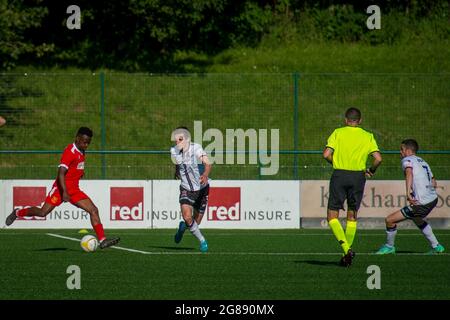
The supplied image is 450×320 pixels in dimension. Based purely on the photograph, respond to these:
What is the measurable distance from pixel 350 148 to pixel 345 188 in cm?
57

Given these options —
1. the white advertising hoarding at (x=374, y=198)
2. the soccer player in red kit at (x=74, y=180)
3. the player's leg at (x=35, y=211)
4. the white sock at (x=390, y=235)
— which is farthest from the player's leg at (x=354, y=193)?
the white advertising hoarding at (x=374, y=198)

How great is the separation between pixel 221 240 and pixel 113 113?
11868 millimetres

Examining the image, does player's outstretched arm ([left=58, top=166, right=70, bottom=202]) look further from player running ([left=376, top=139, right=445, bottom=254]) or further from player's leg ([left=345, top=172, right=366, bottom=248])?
player running ([left=376, top=139, right=445, bottom=254])

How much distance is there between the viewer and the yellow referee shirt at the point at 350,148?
14.9 m

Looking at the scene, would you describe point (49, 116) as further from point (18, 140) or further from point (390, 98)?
point (390, 98)

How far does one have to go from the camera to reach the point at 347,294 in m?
11.8

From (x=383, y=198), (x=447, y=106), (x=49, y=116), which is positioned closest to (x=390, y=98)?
(x=447, y=106)

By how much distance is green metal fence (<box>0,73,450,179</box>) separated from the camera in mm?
27938

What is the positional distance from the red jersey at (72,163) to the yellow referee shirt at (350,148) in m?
4.48

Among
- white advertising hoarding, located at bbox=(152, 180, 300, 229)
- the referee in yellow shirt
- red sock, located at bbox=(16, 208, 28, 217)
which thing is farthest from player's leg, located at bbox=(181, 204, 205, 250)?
white advertising hoarding, located at bbox=(152, 180, 300, 229)

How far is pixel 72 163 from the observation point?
17266 mm

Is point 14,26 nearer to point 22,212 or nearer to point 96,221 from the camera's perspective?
point 22,212

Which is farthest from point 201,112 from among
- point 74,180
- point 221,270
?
point 221,270

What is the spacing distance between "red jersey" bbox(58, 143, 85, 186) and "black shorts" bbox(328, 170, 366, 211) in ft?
14.9
